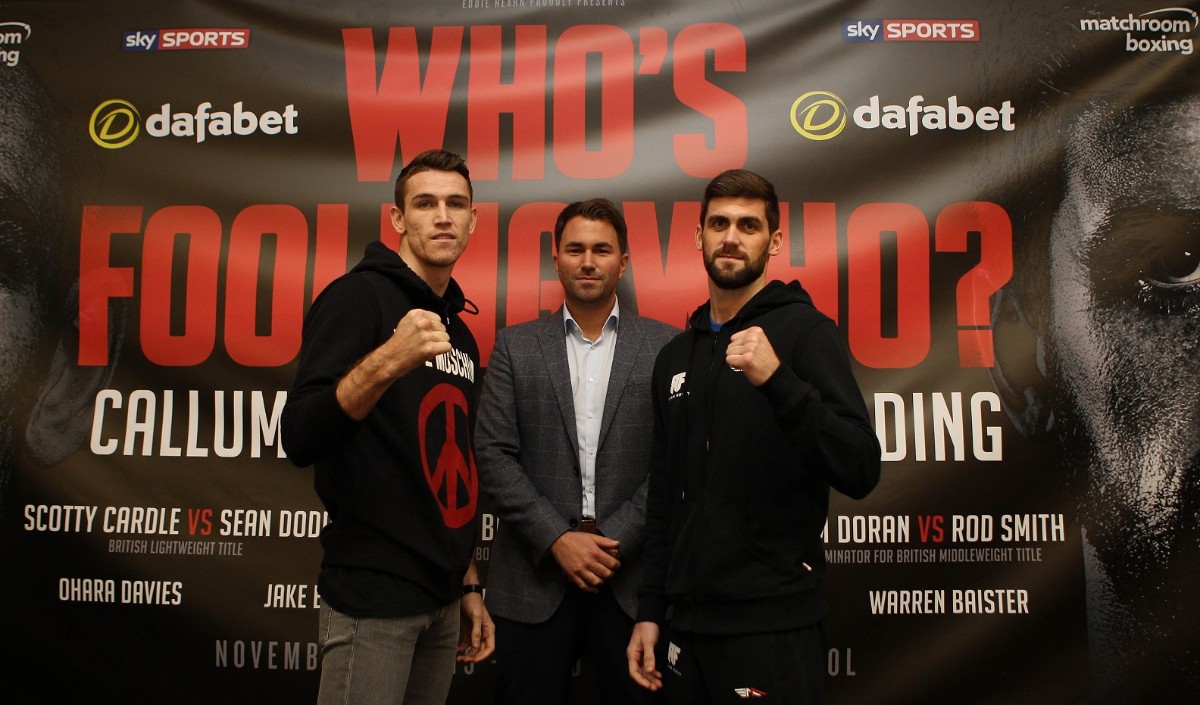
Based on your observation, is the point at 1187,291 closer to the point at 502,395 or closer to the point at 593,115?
the point at 593,115

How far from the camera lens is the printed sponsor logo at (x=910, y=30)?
2.73 m

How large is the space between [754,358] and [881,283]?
1.32m

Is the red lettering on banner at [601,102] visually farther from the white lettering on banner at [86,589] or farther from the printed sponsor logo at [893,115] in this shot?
the white lettering on banner at [86,589]

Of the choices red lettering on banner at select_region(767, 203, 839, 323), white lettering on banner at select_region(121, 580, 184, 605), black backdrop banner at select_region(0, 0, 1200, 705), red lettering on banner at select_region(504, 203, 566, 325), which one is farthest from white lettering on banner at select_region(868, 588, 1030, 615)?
white lettering on banner at select_region(121, 580, 184, 605)

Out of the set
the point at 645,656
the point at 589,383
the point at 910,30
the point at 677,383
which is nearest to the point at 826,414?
the point at 677,383

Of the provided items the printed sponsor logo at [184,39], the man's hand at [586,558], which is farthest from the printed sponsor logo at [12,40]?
the man's hand at [586,558]

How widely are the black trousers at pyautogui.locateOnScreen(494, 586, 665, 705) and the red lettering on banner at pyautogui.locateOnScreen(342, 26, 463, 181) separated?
1.47m

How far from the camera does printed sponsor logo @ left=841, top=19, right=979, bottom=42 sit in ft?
8.95

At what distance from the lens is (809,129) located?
8.95 ft

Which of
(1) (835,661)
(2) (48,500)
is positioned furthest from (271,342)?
(1) (835,661)

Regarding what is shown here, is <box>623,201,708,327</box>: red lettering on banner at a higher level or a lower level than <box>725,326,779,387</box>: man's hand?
higher

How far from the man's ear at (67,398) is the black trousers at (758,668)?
7.00ft

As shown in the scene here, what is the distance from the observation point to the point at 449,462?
1.76m

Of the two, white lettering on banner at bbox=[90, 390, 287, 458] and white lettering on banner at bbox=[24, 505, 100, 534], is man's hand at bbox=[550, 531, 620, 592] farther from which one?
white lettering on banner at bbox=[24, 505, 100, 534]
